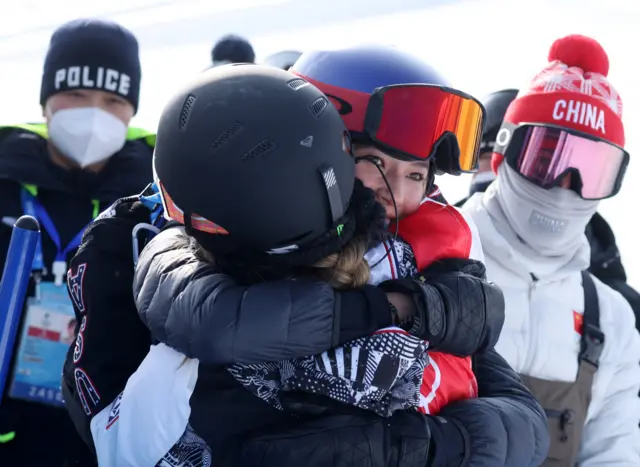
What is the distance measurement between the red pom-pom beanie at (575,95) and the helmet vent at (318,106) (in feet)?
6.44

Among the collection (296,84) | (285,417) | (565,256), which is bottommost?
(565,256)

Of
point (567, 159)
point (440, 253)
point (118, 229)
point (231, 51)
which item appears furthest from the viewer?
point (231, 51)

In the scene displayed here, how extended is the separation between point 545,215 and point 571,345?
625 millimetres

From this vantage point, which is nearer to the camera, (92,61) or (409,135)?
(409,135)

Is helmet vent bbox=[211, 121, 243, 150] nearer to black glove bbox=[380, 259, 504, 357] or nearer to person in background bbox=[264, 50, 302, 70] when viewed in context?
black glove bbox=[380, 259, 504, 357]

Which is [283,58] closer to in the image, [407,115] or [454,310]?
[407,115]

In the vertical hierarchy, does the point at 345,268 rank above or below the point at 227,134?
below

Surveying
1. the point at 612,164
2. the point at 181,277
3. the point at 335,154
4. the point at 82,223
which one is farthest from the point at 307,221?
the point at 612,164

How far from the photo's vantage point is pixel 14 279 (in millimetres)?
2381

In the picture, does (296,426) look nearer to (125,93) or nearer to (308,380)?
(308,380)

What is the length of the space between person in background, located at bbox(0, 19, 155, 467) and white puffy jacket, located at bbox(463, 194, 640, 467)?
1.69 metres

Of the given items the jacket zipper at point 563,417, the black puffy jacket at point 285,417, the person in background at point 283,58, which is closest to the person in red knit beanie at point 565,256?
the jacket zipper at point 563,417

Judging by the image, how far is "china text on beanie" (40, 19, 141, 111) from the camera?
10.7ft

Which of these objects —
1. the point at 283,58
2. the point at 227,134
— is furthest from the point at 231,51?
the point at 227,134
